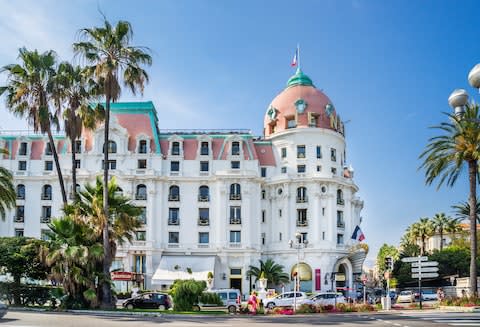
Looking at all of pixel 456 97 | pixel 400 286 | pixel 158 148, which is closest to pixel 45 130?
pixel 158 148

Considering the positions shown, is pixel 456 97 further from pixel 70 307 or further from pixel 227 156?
pixel 227 156

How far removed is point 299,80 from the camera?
238 ft

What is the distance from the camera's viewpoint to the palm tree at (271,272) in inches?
2525

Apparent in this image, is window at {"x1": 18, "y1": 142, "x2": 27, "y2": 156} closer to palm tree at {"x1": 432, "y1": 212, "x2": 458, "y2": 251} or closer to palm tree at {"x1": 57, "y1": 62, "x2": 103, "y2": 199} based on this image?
palm tree at {"x1": 57, "y1": 62, "x2": 103, "y2": 199}

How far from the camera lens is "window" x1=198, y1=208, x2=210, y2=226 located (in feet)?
219

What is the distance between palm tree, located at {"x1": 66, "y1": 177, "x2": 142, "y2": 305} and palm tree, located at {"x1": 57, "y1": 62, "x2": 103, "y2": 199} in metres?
4.68

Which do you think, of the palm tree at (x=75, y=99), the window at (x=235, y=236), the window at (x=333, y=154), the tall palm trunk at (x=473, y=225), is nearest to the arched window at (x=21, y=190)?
the window at (x=235, y=236)

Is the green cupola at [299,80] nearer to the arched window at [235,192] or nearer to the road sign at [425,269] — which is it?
the arched window at [235,192]

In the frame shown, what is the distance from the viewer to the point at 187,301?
117 ft

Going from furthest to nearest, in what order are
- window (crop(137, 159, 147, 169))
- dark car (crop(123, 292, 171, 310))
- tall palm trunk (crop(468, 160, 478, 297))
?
window (crop(137, 159, 147, 169)) → tall palm trunk (crop(468, 160, 478, 297)) → dark car (crop(123, 292, 171, 310))

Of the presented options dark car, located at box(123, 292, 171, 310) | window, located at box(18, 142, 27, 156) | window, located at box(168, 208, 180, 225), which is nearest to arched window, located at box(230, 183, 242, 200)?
window, located at box(168, 208, 180, 225)

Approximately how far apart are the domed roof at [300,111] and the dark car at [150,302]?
112ft

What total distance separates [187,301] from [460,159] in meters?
22.4

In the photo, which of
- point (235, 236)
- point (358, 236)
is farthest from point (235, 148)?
point (358, 236)
